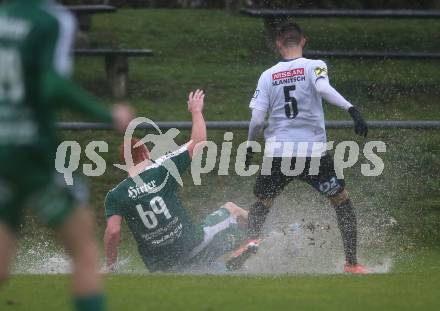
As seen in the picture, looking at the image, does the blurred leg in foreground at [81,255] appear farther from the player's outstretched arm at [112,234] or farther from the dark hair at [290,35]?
the dark hair at [290,35]

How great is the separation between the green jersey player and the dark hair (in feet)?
14.7

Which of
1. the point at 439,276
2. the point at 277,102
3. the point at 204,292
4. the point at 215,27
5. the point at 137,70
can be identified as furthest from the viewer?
the point at 215,27

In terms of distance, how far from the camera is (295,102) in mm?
9062

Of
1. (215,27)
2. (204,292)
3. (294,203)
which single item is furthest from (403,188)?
(215,27)

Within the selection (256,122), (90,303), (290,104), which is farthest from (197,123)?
(90,303)

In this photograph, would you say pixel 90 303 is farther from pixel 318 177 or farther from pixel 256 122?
pixel 256 122

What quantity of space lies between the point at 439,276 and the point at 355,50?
9024mm

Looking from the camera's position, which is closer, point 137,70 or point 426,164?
point 426,164

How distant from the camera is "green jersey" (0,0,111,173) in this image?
182 inches

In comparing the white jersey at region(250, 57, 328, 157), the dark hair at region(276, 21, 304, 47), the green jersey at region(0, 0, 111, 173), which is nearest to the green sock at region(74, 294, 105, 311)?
the green jersey at region(0, 0, 111, 173)

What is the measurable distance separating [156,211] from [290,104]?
1.41 m

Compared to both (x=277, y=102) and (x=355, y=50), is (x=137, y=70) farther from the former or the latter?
(x=277, y=102)

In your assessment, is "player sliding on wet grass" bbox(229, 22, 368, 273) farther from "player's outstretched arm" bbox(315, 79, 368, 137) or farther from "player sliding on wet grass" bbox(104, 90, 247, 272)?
"player sliding on wet grass" bbox(104, 90, 247, 272)

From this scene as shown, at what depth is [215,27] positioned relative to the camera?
18.1 meters
